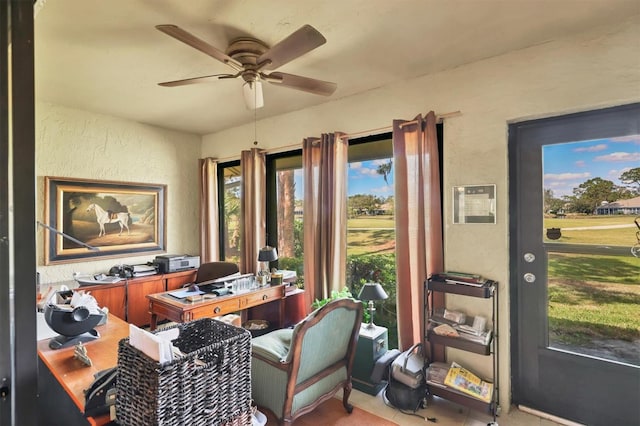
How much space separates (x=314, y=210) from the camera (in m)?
3.10

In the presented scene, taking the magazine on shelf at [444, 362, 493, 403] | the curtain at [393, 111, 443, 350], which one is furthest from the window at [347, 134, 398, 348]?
the magazine on shelf at [444, 362, 493, 403]

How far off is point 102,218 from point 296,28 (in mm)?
3047

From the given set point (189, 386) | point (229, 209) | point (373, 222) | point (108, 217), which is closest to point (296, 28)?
point (373, 222)

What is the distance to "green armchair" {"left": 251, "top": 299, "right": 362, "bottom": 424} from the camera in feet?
5.77

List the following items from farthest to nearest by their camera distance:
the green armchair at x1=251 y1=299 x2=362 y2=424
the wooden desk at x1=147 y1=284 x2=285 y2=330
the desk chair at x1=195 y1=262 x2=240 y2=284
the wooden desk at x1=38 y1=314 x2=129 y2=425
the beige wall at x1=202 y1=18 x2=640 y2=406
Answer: the desk chair at x1=195 y1=262 x2=240 y2=284 → the wooden desk at x1=147 y1=284 x2=285 y2=330 → the beige wall at x1=202 y1=18 x2=640 y2=406 → the green armchair at x1=251 y1=299 x2=362 y2=424 → the wooden desk at x1=38 y1=314 x2=129 y2=425

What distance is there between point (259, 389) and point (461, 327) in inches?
55.9

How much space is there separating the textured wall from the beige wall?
2.81m

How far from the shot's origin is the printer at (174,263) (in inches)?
143

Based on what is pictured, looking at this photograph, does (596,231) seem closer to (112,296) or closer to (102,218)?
(112,296)

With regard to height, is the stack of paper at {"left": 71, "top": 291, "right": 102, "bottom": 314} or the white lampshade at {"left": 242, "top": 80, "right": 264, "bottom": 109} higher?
the white lampshade at {"left": 242, "top": 80, "right": 264, "bottom": 109}

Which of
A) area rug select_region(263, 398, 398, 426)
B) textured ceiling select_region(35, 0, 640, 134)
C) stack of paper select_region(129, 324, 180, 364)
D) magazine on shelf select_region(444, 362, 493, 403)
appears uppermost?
textured ceiling select_region(35, 0, 640, 134)

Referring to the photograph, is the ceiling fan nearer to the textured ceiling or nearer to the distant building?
the textured ceiling

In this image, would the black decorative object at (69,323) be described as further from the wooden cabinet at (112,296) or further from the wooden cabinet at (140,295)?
the wooden cabinet at (140,295)

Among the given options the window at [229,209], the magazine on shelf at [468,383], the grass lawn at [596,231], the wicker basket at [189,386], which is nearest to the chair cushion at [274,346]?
the wicker basket at [189,386]
